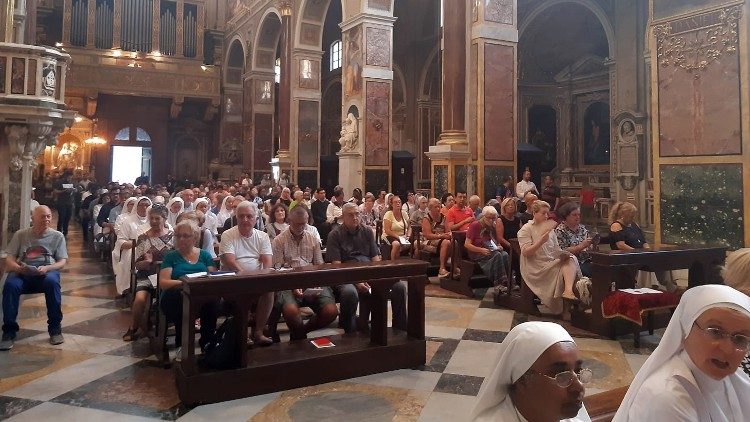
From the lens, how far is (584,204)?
1625cm

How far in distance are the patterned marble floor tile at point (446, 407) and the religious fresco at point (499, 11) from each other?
851 cm

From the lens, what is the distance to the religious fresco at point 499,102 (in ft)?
34.8

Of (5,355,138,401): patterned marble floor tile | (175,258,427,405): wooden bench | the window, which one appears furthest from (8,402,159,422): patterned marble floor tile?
the window

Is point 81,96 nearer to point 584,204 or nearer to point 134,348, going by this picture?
point 584,204

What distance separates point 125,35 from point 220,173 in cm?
685

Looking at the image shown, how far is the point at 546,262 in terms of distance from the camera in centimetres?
593

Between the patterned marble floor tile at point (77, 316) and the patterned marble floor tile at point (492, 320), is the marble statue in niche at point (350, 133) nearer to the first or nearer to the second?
the patterned marble floor tile at point (492, 320)

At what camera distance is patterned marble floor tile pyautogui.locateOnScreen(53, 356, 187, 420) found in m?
3.55

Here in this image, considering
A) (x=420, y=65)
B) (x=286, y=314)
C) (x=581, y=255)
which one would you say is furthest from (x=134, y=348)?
(x=420, y=65)

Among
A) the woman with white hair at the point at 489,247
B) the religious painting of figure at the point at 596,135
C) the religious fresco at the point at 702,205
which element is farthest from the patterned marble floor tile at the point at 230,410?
the religious painting of figure at the point at 596,135

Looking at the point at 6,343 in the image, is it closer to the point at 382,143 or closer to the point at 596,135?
the point at 382,143

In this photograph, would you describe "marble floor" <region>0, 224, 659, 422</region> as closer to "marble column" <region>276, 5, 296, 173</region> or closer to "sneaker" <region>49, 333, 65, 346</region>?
"sneaker" <region>49, 333, 65, 346</region>

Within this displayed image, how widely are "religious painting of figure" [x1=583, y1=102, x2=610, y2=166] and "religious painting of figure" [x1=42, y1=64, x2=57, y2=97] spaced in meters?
15.7

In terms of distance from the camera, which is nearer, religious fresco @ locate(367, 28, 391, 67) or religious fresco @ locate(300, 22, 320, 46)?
religious fresco @ locate(367, 28, 391, 67)
